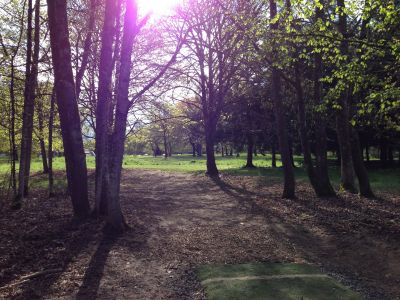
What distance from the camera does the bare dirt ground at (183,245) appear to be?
5.61 m

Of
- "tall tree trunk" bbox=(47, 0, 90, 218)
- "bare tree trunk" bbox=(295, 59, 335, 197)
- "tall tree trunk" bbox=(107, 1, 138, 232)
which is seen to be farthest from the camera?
"bare tree trunk" bbox=(295, 59, 335, 197)

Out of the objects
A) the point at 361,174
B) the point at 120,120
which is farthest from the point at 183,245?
the point at 361,174

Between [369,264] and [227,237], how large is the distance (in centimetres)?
302

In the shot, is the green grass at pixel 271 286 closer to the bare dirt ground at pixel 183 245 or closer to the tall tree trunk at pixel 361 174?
the bare dirt ground at pixel 183 245

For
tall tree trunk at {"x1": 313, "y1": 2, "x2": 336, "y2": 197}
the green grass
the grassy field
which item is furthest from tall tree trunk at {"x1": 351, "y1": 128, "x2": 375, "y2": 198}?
the green grass

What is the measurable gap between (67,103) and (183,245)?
4.86m

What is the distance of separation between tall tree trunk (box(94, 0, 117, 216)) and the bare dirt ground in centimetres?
112

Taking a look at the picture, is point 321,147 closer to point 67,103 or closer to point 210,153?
point 67,103

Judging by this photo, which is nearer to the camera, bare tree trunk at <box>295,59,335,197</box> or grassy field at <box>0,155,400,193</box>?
bare tree trunk at <box>295,59,335,197</box>

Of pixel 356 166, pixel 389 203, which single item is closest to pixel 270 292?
pixel 389 203

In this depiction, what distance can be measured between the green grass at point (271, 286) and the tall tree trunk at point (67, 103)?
5245 mm

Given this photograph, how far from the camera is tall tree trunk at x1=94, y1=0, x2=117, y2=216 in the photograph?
361 inches

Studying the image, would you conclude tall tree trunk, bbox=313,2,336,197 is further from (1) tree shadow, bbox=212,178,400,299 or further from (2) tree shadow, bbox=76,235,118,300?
(2) tree shadow, bbox=76,235,118,300

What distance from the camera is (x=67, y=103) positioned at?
9852 millimetres
